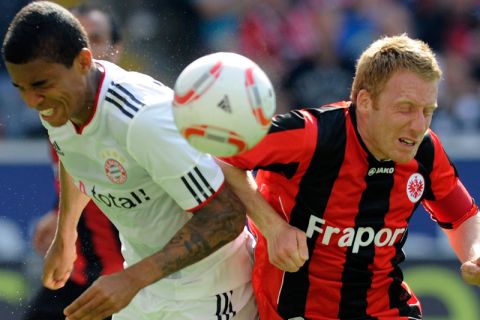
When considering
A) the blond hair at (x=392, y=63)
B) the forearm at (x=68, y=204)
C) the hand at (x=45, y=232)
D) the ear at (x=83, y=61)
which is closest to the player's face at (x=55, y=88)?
the ear at (x=83, y=61)

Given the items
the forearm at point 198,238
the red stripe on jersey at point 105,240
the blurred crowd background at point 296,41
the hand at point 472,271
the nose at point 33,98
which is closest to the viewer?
the forearm at point 198,238

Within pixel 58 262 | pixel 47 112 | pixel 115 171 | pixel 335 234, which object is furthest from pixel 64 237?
pixel 335 234

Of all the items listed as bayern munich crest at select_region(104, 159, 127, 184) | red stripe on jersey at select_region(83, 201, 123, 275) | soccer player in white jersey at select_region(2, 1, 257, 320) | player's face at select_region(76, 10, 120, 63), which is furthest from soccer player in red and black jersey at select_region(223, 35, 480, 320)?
player's face at select_region(76, 10, 120, 63)

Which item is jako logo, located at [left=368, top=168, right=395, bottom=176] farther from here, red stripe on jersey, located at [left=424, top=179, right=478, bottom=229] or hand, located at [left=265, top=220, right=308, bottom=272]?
hand, located at [left=265, top=220, right=308, bottom=272]

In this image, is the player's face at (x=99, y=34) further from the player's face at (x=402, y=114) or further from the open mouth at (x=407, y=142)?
the open mouth at (x=407, y=142)

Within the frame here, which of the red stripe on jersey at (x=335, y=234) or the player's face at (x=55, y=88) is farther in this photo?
the red stripe on jersey at (x=335, y=234)

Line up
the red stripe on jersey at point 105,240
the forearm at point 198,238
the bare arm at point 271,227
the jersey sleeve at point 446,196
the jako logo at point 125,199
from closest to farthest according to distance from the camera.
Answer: the forearm at point 198,238 → the bare arm at point 271,227 → the jako logo at point 125,199 → the jersey sleeve at point 446,196 → the red stripe on jersey at point 105,240

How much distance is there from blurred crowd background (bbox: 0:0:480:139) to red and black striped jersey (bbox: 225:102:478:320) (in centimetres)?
435

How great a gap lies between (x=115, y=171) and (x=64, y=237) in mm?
829

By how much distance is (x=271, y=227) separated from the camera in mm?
4062

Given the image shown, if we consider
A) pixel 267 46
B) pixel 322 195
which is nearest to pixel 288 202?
pixel 322 195

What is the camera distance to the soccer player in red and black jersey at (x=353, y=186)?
416cm

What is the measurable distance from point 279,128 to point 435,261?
4.15 meters

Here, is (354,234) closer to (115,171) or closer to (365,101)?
(365,101)
